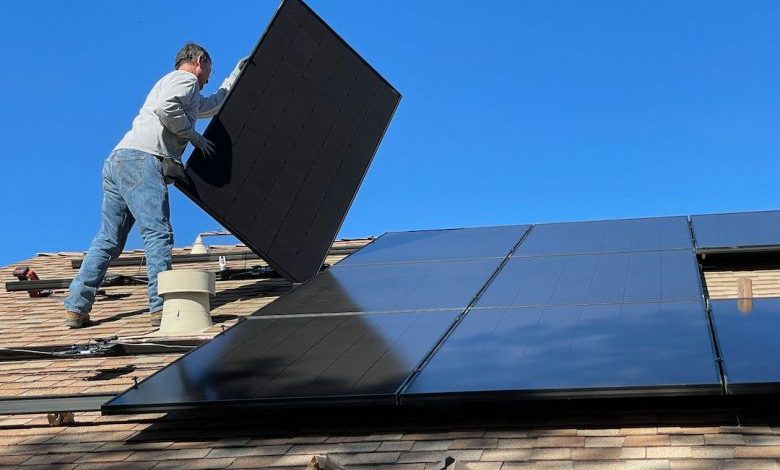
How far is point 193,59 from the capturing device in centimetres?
820

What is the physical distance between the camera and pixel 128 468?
4883mm

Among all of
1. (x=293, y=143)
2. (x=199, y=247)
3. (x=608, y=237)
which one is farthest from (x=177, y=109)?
(x=199, y=247)

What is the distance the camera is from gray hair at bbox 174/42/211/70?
26.8 feet

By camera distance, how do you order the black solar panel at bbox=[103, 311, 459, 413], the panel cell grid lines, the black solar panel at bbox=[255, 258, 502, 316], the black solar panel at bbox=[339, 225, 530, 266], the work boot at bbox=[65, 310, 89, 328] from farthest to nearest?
the work boot at bbox=[65, 310, 89, 328]
the black solar panel at bbox=[339, 225, 530, 266]
the panel cell grid lines
the black solar panel at bbox=[255, 258, 502, 316]
the black solar panel at bbox=[103, 311, 459, 413]

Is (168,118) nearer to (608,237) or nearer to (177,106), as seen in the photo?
(177,106)

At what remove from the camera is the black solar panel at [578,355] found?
4.59m

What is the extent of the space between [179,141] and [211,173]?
0.59 m

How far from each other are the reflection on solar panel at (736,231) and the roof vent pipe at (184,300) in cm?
335

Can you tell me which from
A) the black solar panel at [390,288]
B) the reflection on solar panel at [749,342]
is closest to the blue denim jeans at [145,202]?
the black solar panel at [390,288]

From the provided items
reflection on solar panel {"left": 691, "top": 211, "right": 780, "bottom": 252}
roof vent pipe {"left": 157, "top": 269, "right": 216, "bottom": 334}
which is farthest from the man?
reflection on solar panel {"left": 691, "top": 211, "right": 780, "bottom": 252}

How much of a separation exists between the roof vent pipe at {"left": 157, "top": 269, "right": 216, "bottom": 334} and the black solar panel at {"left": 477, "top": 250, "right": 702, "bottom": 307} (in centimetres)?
204

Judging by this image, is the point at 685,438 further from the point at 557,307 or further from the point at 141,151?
the point at 141,151

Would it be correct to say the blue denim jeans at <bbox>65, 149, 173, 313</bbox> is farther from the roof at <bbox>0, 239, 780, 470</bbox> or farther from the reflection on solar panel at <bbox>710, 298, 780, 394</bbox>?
the reflection on solar panel at <bbox>710, 298, 780, 394</bbox>

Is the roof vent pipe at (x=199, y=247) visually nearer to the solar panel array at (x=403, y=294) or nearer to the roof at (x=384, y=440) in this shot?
the solar panel array at (x=403, y=294)
